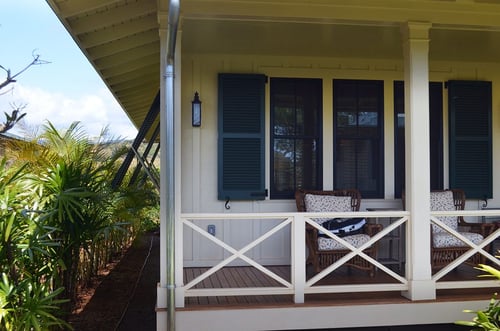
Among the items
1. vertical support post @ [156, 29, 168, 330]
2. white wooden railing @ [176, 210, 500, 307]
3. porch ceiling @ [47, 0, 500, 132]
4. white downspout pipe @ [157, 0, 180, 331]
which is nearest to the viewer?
white downspout pipe @ [157, 0, 180, 331]

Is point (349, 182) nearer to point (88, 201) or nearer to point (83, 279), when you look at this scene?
point (88, 201)

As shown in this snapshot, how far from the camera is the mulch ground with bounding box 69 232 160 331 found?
174 inches

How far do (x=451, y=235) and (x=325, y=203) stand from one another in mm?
1279

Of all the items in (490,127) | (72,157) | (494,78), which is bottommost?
(72,157)

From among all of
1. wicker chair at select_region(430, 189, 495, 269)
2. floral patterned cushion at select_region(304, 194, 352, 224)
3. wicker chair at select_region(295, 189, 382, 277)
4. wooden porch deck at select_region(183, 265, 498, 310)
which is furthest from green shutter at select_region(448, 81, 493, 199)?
wicker chair at select_region(295, 189, 382, 277)

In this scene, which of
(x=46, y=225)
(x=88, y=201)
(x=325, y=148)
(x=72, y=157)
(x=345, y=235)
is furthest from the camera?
(x=325, y=148)

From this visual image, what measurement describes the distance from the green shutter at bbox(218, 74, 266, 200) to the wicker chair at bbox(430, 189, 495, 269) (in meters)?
1.93

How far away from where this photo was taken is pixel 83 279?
5.54 meters

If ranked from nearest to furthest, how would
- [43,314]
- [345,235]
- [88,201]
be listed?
[43,314] → [88,201] → [345,235]

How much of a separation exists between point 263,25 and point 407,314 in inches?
111

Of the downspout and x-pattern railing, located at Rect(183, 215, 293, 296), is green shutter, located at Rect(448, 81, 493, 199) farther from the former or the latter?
the downspout

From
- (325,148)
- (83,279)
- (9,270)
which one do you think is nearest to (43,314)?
(9,270)

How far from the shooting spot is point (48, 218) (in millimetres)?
3666

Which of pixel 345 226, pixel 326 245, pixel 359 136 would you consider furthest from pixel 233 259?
pixel 359 136
